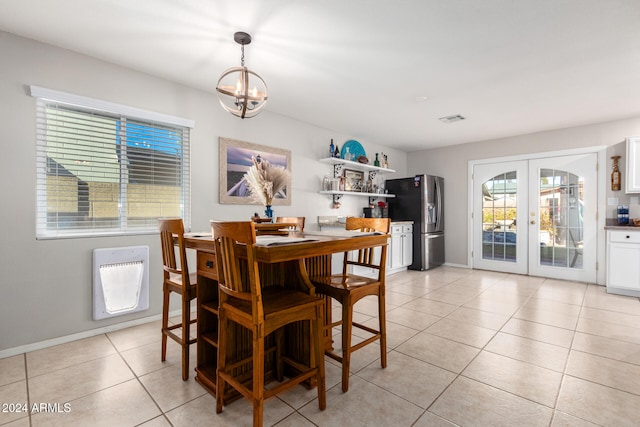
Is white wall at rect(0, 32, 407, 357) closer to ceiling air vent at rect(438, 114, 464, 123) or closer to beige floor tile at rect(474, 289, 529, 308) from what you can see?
ceiling air vent at rect(438, 114, 464, 123)

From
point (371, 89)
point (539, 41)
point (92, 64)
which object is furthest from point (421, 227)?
point (92, 64)

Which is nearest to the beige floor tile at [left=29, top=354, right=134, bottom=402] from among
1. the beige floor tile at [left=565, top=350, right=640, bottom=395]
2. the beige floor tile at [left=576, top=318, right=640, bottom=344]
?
the beige floor tile at [left=565, top=350, right=640, bottom=395]

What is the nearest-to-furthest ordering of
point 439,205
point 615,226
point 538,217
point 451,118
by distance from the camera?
point 615,226 → point 451,118 → point 538,217 → point 439,205

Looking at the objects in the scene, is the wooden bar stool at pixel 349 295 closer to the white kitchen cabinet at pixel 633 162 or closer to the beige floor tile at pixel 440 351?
the beige floor tile at pixel 440 351

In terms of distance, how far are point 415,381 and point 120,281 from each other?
2.64 m

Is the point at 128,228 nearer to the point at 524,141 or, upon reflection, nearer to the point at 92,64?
the point at 92,64

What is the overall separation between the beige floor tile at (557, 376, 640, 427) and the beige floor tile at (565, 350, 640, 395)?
0.09 m

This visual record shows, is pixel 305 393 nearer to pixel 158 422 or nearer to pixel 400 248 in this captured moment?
pixel 158 422

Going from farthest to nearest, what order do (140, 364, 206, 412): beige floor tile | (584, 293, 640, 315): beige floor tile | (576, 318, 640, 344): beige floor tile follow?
(584, 293, 640, 315): beige floor tile < (576, 318, 640, 344): beige floor tile < (140, 364, 206, 412): beige floor tile

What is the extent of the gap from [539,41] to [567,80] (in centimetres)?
103

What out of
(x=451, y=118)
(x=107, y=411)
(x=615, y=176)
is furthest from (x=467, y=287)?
(x=107, y=411)

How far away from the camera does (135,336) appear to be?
269 centimetres

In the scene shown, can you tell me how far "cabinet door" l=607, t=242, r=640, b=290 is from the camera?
12.8 feet

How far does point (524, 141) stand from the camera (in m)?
5.18
